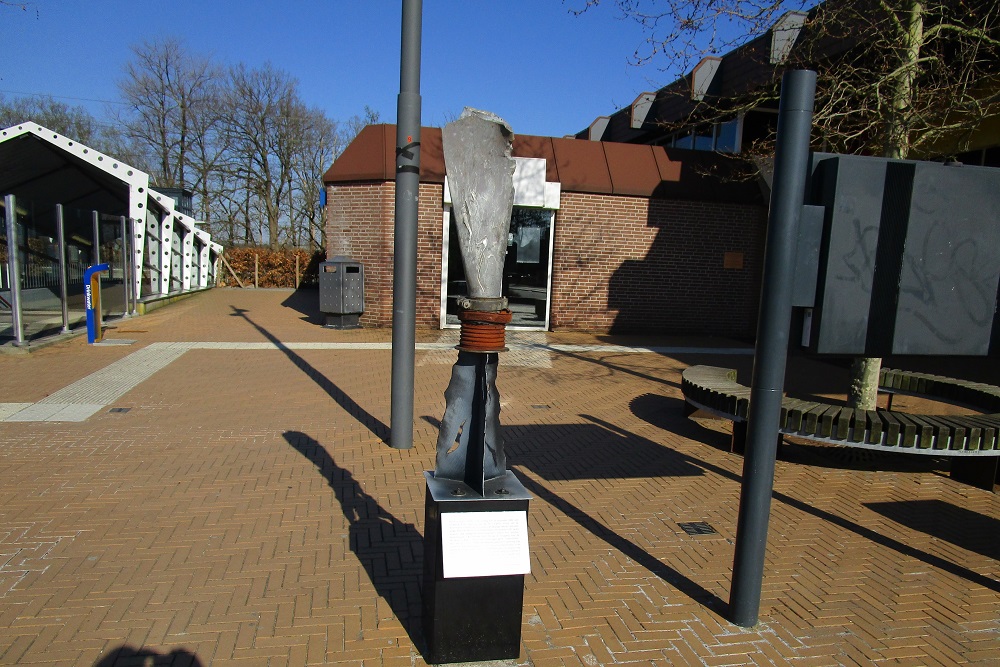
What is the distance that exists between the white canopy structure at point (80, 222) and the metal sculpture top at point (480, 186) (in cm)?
1064

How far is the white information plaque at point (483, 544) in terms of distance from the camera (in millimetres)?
2883

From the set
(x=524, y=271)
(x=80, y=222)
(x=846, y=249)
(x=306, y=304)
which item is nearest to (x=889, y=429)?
(x=846, y=249)

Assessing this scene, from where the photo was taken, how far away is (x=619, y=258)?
1545 cm

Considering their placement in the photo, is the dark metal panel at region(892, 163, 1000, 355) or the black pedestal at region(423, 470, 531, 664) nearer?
the black pedestal at region(423, 470, 531, 664)

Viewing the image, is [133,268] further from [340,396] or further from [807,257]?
[807,257]

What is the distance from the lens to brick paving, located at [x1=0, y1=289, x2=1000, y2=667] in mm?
3293

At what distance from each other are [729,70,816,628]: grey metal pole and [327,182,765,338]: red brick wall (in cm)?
1181

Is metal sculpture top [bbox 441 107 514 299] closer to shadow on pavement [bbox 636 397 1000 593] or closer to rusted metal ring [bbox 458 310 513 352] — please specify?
rusted metal ring [bbox 458 310 513 352]

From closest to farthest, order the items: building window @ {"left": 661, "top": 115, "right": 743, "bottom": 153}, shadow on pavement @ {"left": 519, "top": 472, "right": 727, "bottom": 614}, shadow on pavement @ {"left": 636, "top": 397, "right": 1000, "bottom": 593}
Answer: shadow on pavement @ {"left": 519, "top": 472, "right": 727, "bottom": 614} → shadow on pavement @ {"left": 636, "top": 397, "right": 1000, "bottom": 593} → building window @ {"left": 661, "top": 115, "right": 743, "bottom": 153}

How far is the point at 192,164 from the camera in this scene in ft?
135

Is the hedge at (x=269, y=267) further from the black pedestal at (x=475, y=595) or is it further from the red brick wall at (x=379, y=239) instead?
the black pedestal at (x=475, y=595)

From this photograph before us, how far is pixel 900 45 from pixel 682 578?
21.8 ft

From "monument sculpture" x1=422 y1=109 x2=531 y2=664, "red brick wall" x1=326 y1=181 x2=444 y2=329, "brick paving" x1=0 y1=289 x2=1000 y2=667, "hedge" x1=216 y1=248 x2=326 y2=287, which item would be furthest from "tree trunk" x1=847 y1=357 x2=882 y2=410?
"hedge" x1=216 y1=248 x2=326 y2=287

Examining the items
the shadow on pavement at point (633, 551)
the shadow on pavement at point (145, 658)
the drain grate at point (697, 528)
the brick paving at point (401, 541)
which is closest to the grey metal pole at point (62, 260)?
the brick paving at point (401, 541)
